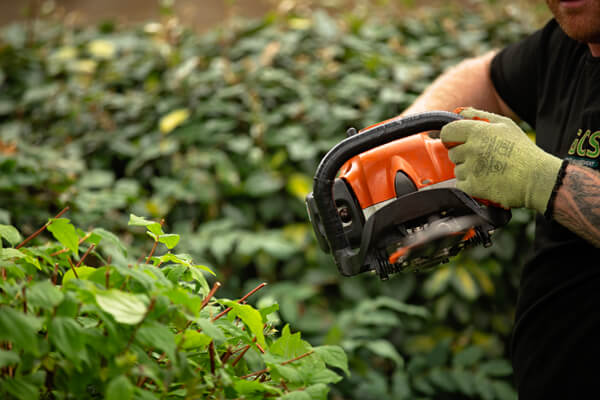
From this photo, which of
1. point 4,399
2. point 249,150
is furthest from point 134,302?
point 249,150

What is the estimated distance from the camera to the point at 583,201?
0.89m

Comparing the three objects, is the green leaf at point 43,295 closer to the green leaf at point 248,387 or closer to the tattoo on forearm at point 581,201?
the green leaf at point 248,387

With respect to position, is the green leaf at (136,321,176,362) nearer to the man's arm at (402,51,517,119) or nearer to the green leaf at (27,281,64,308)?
the green leaf at (27,281,64,308)

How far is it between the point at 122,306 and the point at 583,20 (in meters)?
1.00

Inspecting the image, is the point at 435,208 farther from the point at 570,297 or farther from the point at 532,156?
the point at 570,297

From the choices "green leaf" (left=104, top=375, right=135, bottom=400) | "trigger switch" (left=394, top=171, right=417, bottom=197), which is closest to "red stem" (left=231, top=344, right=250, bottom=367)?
"green leaf" (left=104, top=375, right=135, bottom=400)

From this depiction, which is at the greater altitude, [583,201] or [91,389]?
[91,389]

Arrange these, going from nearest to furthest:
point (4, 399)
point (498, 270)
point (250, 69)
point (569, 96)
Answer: point (4, 399) < point (569, 96) < point (498, 270) < point (250, 69)

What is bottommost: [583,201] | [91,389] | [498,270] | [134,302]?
[498,270]

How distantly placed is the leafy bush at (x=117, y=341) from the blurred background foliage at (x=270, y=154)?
1.23 meters

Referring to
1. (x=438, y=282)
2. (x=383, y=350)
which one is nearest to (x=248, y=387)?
(x=383, y=350)

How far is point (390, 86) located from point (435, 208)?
1646 mm

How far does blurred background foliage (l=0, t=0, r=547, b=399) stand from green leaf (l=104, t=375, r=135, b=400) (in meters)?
1.41

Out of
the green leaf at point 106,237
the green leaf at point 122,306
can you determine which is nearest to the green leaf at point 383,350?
the green leaf at point 106,237
